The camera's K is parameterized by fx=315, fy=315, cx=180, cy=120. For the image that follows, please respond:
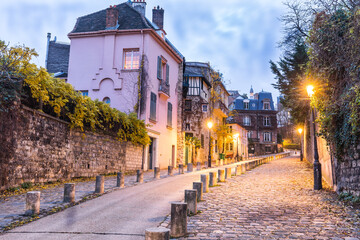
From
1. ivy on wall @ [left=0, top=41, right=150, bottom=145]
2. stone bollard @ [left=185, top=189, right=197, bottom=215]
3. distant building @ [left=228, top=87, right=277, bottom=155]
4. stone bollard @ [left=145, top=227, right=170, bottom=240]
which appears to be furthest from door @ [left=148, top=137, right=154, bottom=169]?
distant building @ [left=228, top=87, right=277, bottom=155]

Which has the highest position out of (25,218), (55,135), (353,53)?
(353,53)

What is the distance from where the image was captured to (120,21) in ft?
76.6

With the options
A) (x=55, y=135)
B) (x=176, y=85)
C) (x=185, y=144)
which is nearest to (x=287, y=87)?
(x=176, y=85)

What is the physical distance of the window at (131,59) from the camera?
22000mm

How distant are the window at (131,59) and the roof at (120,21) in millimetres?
1716

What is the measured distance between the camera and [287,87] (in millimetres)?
22125

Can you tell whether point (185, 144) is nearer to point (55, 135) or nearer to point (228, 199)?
point (55, 135)

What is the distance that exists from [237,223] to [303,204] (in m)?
3.28

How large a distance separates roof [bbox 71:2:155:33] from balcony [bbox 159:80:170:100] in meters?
4.32

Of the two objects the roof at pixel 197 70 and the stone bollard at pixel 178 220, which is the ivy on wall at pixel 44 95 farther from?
the roof at pixel 197 70

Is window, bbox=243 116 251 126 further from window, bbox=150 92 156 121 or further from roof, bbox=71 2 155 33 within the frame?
window, bbox=150 92 156 121

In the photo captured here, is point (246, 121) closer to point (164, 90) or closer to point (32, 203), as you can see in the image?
point (164, 90)

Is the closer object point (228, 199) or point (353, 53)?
point (353, 53)

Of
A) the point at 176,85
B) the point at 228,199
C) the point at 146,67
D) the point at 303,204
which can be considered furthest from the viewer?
the point at 176,85
